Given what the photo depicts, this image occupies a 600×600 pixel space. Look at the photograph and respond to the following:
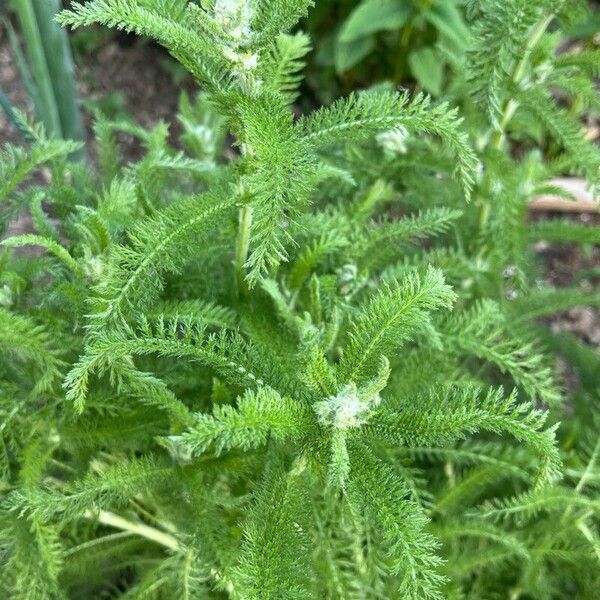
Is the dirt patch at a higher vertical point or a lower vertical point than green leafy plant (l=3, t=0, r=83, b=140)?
lower

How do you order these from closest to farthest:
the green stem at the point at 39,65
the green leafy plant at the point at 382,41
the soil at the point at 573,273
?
1. the green stem at the point at 39,65
2. the green leafy plant at the point at 382,41
3. the soil at the point at 573,273

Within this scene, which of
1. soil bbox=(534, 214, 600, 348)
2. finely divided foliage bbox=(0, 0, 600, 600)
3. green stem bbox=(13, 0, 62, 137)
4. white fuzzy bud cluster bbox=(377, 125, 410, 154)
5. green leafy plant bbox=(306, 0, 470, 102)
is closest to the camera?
finely divided foliage bbox=(0, 0, 600, 600)

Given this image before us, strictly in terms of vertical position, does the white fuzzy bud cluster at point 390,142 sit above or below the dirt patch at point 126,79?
above

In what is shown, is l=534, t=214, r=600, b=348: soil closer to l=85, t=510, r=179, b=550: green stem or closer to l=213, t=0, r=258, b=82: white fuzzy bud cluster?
l=85, t=510, r=179, b=550: green stem

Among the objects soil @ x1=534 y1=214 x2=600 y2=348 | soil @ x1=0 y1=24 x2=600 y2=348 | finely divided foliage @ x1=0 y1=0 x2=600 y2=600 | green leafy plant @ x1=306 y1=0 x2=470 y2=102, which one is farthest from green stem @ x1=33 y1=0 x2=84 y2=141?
soil @ x1=534 y1=214 x2=600 y2=348

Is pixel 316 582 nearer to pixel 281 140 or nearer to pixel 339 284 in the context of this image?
pixel 339 284

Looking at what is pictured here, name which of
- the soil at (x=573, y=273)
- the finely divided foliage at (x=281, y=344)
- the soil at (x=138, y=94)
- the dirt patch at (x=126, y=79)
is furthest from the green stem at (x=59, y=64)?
the soil at (x=573, y=273)

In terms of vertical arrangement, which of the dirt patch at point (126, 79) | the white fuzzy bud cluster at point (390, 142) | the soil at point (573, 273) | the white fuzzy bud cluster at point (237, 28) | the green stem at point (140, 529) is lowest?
the soil at point (573, 273)

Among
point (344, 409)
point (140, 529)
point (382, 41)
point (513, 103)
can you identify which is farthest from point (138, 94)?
point (344, 409)

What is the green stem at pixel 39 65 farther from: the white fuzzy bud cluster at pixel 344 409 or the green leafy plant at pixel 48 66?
the white fuzzy bud cluster at pixel 344 409
